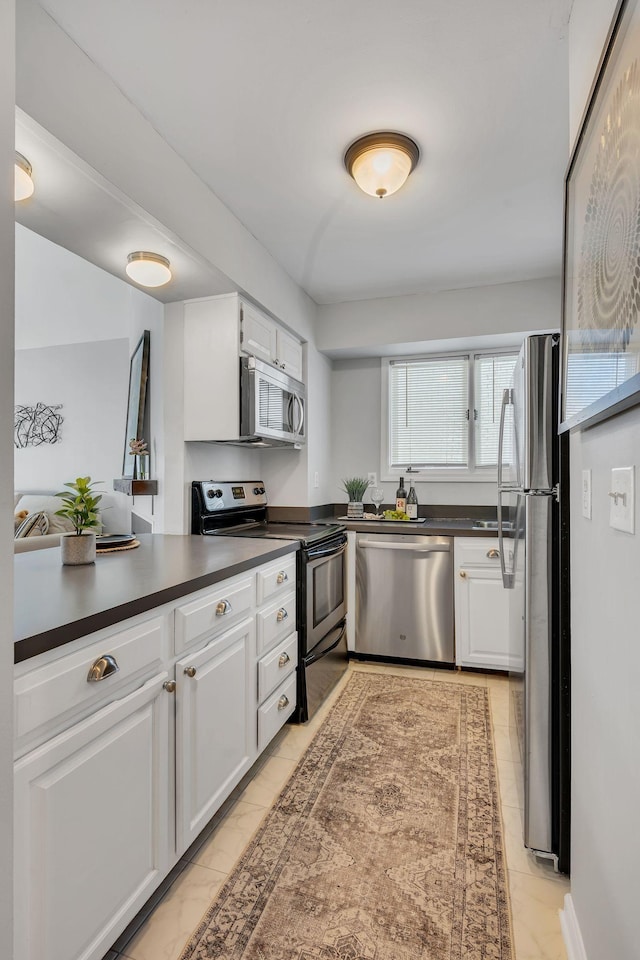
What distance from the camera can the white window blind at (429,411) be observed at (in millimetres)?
3758

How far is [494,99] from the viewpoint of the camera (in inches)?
67.7

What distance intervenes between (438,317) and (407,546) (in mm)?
1553

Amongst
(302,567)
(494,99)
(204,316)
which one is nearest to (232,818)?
(302,567)

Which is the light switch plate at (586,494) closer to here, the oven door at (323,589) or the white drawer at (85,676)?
the white drawer at (85,676)

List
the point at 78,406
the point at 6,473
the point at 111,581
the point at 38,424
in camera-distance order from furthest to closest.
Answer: the point at 38,424 < the point at 78,406 < the point at 111,581 < the point at 6,473

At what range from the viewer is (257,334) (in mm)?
2754

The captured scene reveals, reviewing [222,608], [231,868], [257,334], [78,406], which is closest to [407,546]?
[257,334]

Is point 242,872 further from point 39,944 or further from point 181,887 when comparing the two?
point 39,944

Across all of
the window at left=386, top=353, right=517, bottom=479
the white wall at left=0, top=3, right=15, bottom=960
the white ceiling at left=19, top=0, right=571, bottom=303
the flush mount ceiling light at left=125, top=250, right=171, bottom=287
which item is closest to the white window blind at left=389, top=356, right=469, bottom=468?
the window at left=386, top=353, right=517, bottom=479

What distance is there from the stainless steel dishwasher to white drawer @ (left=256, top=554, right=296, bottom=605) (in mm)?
953

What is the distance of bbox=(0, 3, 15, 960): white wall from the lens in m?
0.83

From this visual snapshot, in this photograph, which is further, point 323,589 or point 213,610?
point 323,589

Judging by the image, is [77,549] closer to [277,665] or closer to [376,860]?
[277,665]

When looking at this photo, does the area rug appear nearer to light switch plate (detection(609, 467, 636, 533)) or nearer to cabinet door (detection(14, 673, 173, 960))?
cabinet door (detection(14, 673, 173, 960))
